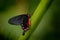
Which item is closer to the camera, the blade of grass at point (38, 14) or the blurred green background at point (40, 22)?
the blade of grass at point (38, 14)

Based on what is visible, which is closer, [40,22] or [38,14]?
[38,14]

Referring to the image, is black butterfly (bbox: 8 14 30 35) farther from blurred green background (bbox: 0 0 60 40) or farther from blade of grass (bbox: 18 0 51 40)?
blurred green background (bbox: 0 0 60 40)

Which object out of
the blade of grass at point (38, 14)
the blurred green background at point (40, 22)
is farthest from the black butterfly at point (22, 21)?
the blurred green background at point (40, 22)

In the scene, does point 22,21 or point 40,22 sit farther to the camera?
point 40,22

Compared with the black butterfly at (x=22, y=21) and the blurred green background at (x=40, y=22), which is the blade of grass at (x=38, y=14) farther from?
the blurred green background at (x=40, y=22)

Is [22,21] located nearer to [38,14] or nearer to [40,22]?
[38,14]

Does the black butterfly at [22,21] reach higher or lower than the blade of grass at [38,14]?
lower

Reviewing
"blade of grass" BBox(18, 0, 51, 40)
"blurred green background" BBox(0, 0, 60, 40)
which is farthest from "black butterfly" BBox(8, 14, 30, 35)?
"blurred green background" BBox(0, 0, 60, 40)

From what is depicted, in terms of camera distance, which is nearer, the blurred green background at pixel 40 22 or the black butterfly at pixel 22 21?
the black butterfly at pixel 22 21

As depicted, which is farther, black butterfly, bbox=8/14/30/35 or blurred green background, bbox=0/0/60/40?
blurred green background, bbox=0/0/60/40

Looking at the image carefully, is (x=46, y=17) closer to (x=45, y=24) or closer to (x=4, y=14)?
(x=45, y=24)

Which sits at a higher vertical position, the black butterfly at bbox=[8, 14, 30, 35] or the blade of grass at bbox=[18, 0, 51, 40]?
the blade of grass at bbox=[18, 0, 51, 40]

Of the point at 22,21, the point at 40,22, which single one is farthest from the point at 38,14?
the point at 40,22
